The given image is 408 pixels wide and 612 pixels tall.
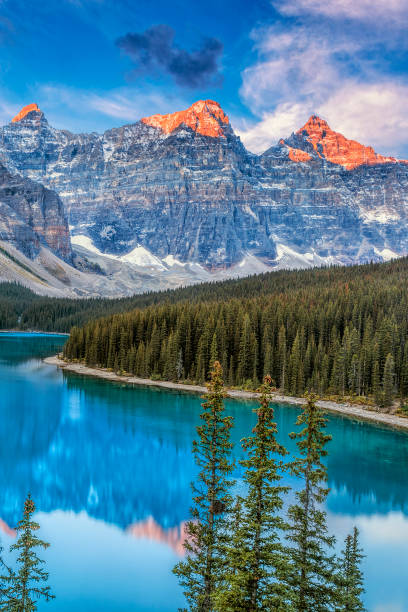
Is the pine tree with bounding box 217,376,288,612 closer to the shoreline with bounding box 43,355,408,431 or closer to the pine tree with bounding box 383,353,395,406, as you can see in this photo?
the shoreline with bounding box 43,355,408,431

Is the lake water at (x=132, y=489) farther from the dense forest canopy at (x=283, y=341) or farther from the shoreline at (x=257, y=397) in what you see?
the dense forest canopy at (x=283, y=341)

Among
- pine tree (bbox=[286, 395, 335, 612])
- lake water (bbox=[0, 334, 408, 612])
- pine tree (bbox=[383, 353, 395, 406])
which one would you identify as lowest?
lake water (bbox=[0, 334, 408, 612])

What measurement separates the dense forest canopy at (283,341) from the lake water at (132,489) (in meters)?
12.7

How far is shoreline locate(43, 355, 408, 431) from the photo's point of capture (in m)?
60.3

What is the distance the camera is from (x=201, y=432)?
56.9 ft

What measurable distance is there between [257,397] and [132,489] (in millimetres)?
29825

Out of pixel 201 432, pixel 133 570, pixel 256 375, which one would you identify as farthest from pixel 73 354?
pixel 201 432

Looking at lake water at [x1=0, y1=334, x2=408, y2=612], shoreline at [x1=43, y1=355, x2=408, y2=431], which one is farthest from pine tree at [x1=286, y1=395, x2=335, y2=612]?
shoreline at [x1=43, y1=355, x2=408, y2=431]

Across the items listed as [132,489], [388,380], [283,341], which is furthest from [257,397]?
[132,489]

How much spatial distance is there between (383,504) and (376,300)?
55.1m

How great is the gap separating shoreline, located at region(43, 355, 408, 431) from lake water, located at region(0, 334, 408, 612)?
10.5 ft

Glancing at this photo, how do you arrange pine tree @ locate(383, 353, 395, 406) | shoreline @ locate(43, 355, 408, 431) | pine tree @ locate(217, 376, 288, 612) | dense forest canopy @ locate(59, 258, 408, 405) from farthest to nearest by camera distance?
dense forest canopy @ locate(59, 258, 408, 405), pine tree @ locate(383, 353, 395, 406), shoreline @ locate(43, 355, 408, 431), pine tree @ locate(217, 376, 288, 612)

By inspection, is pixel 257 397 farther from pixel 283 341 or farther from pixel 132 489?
pixel 132 489

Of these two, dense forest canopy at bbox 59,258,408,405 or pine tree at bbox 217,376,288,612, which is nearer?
pine tree at bbox 217,376,288,612
